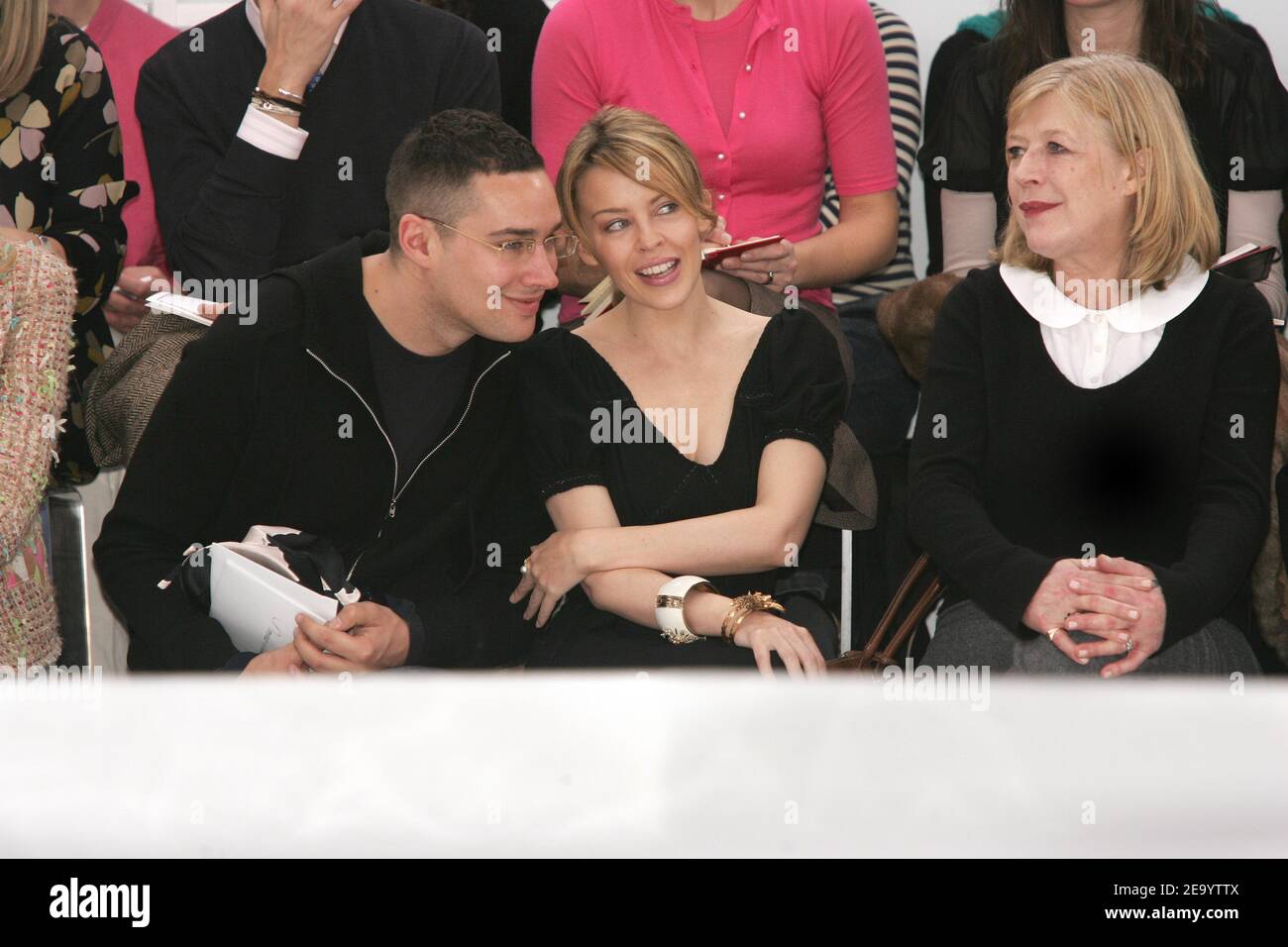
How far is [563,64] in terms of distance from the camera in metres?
3.04

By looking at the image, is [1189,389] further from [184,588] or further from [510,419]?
[184,588]

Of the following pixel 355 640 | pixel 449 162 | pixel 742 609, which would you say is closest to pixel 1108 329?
pixel 742 609

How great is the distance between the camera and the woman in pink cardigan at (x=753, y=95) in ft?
9.89

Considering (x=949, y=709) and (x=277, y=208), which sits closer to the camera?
(x=949, y=709)

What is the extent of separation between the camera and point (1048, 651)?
7.07 feet

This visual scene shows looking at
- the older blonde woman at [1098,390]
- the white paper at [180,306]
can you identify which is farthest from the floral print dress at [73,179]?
the older blonde woman at [1098,390]

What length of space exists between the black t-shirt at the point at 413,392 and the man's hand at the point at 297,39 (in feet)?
2.10

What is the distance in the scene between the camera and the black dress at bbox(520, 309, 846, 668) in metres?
2.45

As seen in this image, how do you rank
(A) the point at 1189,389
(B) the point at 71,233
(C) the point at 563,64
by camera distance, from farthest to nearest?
(C) the point at 563,64 → (B) the point at 71,233 → (A) the point at 1189,389

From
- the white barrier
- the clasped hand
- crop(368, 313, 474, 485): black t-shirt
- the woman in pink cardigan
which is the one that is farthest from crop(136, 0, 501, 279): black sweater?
the white barrier

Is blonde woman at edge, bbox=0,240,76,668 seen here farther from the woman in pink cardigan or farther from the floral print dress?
the woman in pink cardigan

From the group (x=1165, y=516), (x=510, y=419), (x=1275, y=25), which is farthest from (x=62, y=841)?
(x=1275, y=25)
